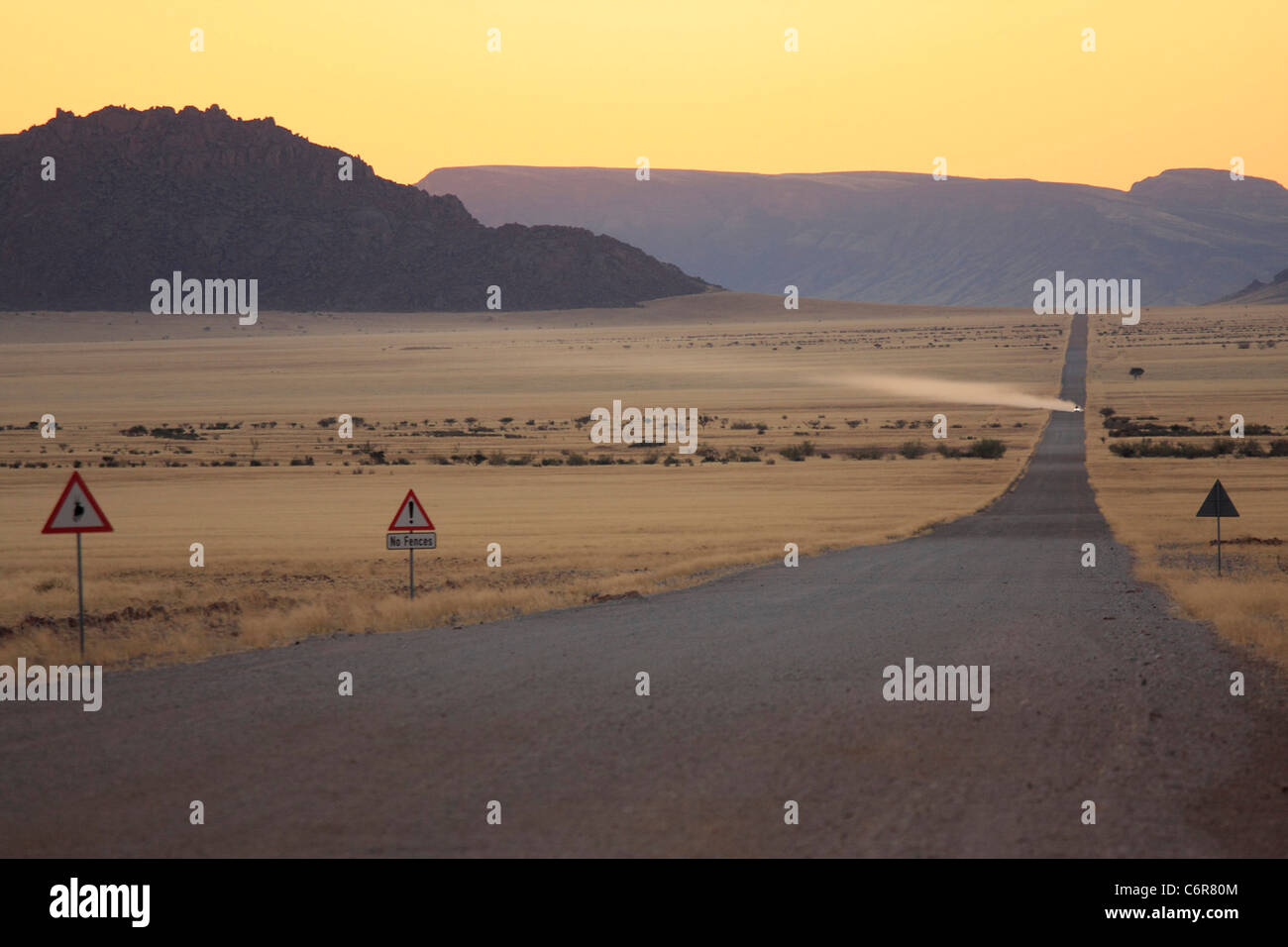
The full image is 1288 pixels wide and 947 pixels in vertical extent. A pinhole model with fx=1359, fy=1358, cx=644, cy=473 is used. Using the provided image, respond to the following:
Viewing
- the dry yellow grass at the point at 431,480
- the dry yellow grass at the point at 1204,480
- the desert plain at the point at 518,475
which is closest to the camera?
the dry yellow grass at the point at 1204,480

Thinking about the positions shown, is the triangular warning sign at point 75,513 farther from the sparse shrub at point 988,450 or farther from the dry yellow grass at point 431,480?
the sparse shrub at point 988,450

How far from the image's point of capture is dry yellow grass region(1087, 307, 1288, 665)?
55.3 ft

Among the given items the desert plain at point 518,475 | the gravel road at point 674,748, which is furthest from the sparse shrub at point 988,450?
the gravel road at point 674,748

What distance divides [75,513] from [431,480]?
3865cm

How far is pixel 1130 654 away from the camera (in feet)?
42.2

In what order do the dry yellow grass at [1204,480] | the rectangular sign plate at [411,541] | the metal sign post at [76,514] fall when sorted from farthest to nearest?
the rectangular sign plate at [411,541], the dry yellow grass at [1204,480], the metal sign post at [76,514]

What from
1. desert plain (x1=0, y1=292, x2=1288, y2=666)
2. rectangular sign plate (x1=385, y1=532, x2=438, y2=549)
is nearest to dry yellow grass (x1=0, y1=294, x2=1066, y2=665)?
desert plain (x1=0, y1=292, x2=1288, y2=666)

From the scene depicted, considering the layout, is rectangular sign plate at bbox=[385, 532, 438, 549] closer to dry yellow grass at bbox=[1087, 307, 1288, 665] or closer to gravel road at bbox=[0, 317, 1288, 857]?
gravel road at bbox=[0, 317, 1288, 857]

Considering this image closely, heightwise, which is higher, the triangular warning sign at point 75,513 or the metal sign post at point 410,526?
the triangular warning sign at point 75,513

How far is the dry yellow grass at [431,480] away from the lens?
19.2 m

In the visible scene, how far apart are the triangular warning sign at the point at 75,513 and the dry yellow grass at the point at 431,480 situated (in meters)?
1.39

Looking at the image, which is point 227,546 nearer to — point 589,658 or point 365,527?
point 365,527
